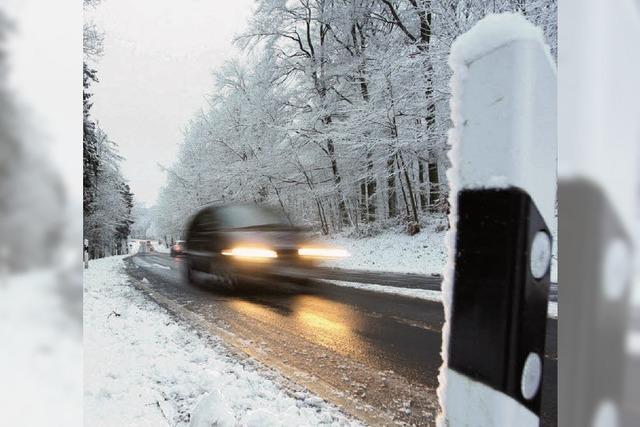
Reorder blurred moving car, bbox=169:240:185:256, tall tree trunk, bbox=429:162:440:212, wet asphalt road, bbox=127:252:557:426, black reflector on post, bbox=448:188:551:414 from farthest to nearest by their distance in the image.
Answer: blurred moving car, bbox=169:240:185:256, tall tree trunk, bbox=429:162:440:212, wet asphalt road, bbox=127:252:557:426, black reflector on post, bbox=448:188:551:414

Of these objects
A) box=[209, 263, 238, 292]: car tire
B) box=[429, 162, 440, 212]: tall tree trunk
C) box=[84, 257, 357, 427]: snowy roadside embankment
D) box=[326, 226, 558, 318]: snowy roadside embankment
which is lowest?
box=[84, 257, 357, 427]: snowy roadside embankment

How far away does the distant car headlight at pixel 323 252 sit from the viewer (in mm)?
1275

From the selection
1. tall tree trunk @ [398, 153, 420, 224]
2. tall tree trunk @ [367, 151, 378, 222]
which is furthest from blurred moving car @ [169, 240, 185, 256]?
tall tree trunk @ [398, 153, 420, 224]

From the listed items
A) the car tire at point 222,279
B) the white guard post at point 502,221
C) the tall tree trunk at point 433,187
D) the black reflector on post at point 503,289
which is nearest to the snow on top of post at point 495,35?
the white guard post at point 502,221

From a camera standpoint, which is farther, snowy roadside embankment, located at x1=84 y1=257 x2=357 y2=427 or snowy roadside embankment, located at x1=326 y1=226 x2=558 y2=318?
snowy roadside embankment, located at x1=326 y1=226 x2=558 y2=318

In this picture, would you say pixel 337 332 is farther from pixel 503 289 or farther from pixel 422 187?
pixel 503 289

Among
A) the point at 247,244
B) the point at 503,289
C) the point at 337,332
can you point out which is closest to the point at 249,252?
the point at 247,244

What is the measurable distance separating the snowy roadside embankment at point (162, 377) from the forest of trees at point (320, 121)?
26 centimetres

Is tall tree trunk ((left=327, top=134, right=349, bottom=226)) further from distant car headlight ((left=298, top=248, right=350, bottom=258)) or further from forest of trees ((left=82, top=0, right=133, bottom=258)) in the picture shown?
forest of trees ((left=82, top=0, right=133, bottom=258))

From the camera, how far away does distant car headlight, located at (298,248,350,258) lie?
50.2 inches
